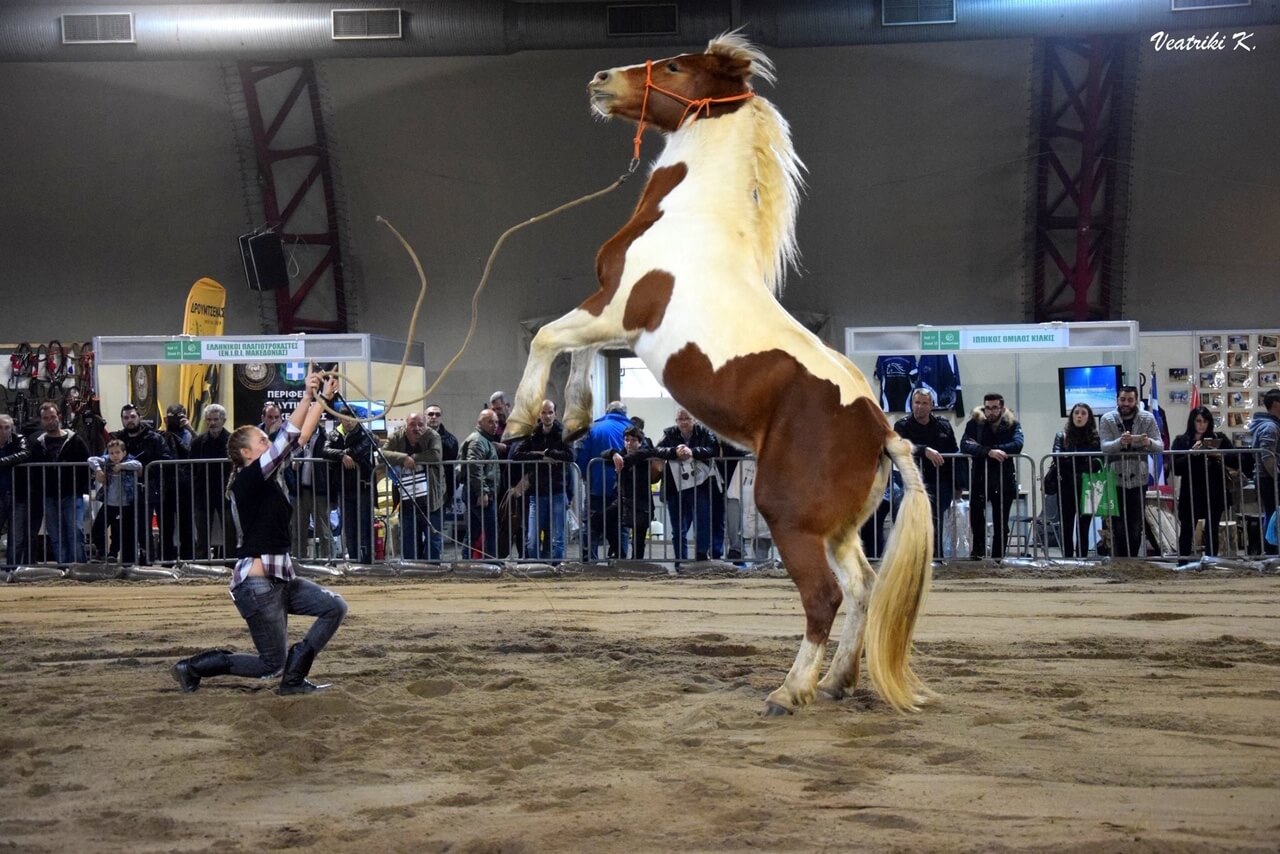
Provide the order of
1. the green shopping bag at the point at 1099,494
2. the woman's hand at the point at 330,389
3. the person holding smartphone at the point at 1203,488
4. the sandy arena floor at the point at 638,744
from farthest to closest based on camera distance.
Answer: the green shopping bag at the point at 1099,494
the person holding smartphone at the point at 1203,488
the woman's hand at the point at 330,389
the sandy arena floor at the point at 638,744

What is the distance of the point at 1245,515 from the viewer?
39.6 feet

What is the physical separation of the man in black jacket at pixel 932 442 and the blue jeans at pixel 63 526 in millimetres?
8449

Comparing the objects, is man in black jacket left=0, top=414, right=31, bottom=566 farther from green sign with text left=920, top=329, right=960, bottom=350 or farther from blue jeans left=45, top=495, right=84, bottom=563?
green sign with text left=920, top=329, right=960, bottom=350

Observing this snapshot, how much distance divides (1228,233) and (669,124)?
15.9m

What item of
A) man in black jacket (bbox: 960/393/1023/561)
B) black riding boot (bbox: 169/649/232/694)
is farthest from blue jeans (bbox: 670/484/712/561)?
black riding boot (bbox: 169/649/232/694)

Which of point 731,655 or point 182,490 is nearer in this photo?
point 731,655

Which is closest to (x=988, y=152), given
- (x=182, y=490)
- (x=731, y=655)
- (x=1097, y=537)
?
(x=1097, y=537)

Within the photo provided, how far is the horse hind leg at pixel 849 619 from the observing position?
5.52 meters

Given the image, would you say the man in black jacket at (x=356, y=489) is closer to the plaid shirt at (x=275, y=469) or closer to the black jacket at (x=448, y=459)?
the black jacket at (x=448, y=459)

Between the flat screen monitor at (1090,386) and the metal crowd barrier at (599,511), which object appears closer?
the metal crowd barrier at (599,511)

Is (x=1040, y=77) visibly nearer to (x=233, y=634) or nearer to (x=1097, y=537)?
(x=1097, y=537)

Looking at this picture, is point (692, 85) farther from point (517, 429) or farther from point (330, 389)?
point (330, 389)

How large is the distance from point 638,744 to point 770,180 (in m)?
2.78

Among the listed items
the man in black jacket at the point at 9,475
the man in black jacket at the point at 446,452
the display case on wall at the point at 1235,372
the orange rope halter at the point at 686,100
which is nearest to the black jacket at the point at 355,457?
the man in black jacket at the point at 446,452
